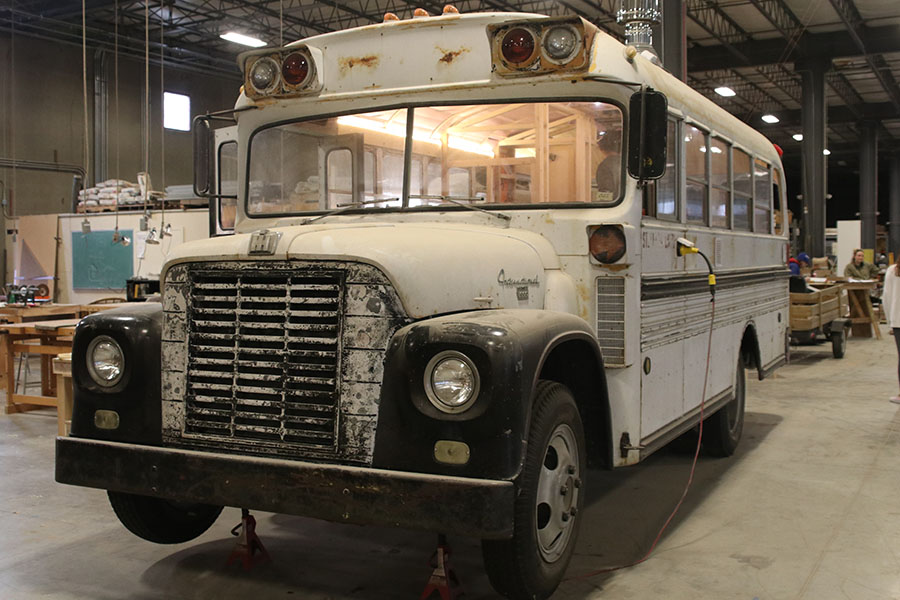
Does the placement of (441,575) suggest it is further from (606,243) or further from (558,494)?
(606,243)

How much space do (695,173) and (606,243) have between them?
1.61 m

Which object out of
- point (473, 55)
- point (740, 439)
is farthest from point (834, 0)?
point (473, 55)

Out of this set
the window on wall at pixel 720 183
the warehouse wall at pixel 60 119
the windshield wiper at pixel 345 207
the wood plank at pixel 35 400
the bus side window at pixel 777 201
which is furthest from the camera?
the warehouse wall at pixel 60 119

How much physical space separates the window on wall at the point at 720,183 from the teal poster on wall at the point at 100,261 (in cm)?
1107

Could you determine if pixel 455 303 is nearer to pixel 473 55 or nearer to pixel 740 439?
pixel 473 55

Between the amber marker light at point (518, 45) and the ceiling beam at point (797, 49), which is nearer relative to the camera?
the amber marker light at point (518, 45)

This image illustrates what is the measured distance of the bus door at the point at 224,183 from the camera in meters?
5.55

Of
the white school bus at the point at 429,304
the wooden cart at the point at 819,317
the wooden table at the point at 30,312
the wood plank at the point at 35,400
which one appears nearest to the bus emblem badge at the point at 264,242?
the white school bus at the point at 429,304

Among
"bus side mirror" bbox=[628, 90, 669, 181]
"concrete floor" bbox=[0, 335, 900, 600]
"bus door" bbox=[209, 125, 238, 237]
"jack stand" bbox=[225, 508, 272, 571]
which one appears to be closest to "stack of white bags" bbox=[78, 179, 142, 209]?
"concrete floor" bbox=[0, 335, 900, 600]

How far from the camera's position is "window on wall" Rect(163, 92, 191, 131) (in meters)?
23.9

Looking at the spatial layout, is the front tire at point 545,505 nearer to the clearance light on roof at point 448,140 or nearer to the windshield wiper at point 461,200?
the windshield wiper at point 461,200

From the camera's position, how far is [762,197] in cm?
767

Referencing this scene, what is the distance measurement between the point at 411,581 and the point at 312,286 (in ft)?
5.36

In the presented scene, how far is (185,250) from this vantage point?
12.5 ft
